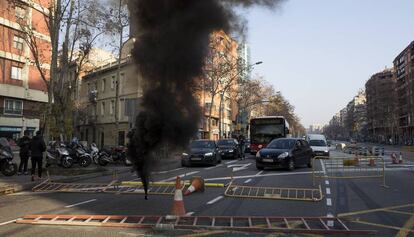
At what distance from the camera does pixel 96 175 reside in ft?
67.2

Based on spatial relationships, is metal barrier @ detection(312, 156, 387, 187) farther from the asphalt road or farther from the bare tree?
the bare tree

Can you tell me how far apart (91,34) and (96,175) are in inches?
425

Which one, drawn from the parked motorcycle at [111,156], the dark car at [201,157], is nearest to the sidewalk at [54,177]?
the parked motorcycle at [111,156]

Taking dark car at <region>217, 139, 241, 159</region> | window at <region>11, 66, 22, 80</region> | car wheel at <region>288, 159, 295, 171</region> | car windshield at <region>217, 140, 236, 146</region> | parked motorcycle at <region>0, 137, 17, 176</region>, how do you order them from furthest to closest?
1. window at <region>11, 66, 22, 80</region>
2. car windshield at <region>217, 140, 236, 146</region>
3. dark car at <region>217, 139, 241, 159</region>
4. car wheel at <region>288, 159, 295, 171</region>
5. parked motorcycle at <region>0, 137, 17, 176</region>

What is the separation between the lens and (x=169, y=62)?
9188mm

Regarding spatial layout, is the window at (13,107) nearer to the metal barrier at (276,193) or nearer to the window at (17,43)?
the window at (17,43)

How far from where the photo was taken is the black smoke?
8.62 metres

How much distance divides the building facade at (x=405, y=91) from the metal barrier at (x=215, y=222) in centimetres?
10463

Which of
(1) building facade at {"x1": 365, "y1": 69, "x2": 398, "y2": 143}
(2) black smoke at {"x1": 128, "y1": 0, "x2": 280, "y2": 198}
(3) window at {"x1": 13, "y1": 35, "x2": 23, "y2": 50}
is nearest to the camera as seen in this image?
(2) black smoke at {"x1": 128, "y1": 0, "x2": 280, "y2": 198}

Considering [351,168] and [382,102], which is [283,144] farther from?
[382,102]

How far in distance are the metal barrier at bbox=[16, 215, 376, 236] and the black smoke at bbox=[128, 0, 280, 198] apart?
5.28ft

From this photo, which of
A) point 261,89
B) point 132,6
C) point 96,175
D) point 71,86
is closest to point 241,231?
point 132,6

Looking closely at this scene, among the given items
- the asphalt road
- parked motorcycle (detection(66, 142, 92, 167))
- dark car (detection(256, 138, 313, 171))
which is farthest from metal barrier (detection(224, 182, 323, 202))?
parked motorcycle (detection(66, 142, 92, 167))

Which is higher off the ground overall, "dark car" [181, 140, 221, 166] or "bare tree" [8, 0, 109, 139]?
"bare tree" [8, 0, 109, 139]
